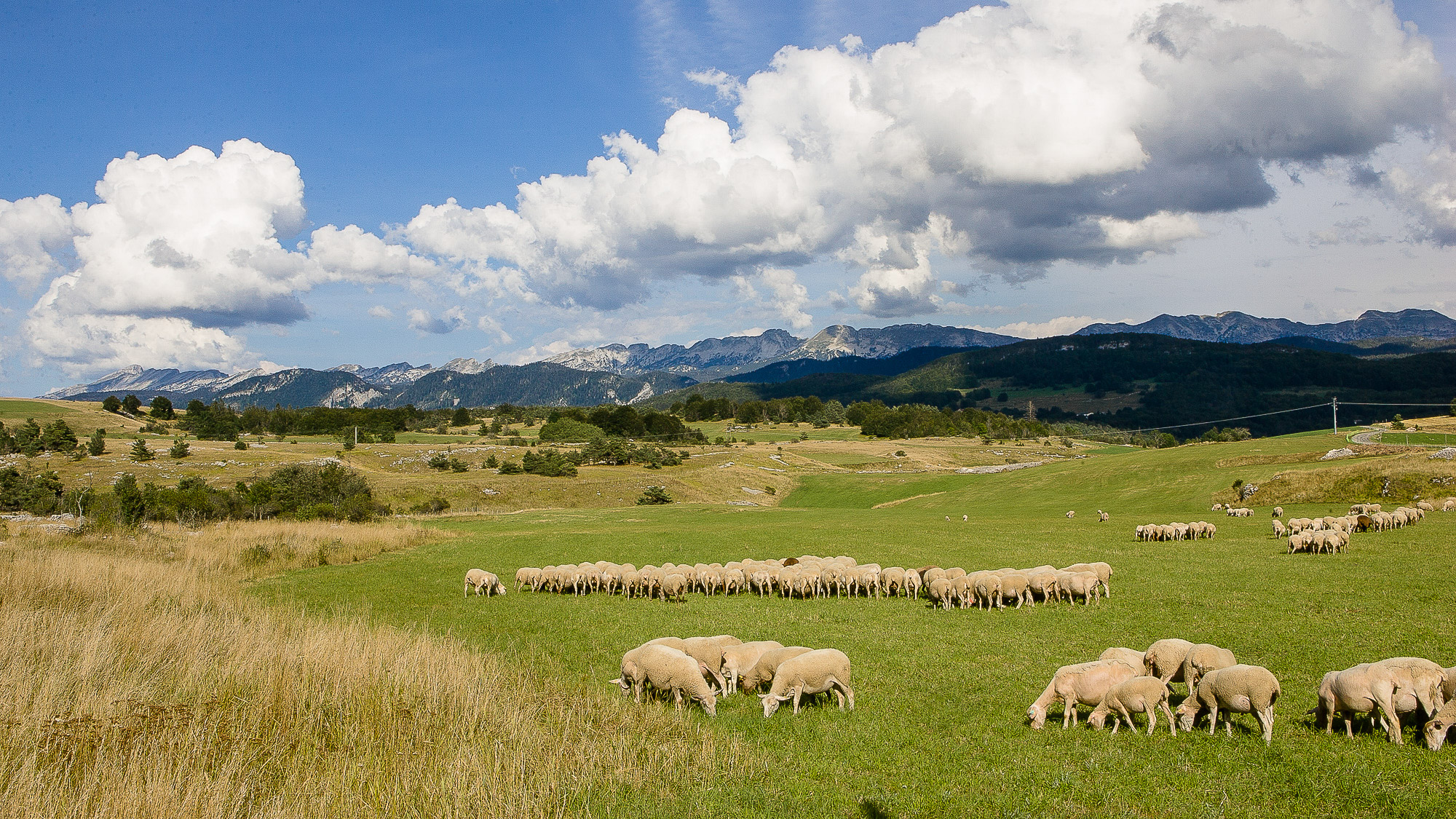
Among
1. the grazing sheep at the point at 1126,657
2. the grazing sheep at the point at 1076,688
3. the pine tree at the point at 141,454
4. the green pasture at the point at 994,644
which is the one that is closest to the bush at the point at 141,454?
the pine tree at the point at 141,454

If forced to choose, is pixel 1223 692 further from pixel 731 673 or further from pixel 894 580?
pixel 894 580

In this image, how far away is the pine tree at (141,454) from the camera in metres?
76.8

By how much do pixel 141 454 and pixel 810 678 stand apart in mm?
93865

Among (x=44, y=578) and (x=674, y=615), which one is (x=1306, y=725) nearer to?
(x=674, y=615)

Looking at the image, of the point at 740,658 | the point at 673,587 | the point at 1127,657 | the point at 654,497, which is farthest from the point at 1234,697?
the point at 654,497

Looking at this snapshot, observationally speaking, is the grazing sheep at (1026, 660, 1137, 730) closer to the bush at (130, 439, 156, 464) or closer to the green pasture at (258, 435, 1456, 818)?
the green pasture at (258, 435, 1456, 818)

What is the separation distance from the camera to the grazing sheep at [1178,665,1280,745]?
358 inches

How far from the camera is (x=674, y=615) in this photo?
18922 millimetres

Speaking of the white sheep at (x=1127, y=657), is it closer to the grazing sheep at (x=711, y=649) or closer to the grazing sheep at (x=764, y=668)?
the grazing sheep at (x=764, y=668)

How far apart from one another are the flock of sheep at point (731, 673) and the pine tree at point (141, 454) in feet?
293

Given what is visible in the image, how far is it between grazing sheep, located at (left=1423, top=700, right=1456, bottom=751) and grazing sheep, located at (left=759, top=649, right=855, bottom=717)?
7.07 meters

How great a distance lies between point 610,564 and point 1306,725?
19.7 m

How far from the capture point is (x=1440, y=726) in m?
8.55

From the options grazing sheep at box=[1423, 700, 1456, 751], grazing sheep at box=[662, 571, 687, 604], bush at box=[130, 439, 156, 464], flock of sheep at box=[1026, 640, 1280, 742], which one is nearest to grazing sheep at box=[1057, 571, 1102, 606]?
flock of sheep at box=[1026, 640, 1280, 742]
